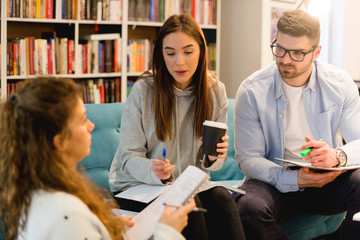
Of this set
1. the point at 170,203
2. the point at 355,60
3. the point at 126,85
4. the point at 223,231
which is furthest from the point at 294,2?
the point at 170,203

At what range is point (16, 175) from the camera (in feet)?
3.85

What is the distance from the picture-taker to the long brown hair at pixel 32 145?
1.16m

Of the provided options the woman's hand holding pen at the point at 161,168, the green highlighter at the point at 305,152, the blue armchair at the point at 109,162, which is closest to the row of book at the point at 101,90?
the blue armchair at the point at 109,162

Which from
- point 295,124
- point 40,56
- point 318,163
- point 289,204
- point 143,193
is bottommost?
point 289,204

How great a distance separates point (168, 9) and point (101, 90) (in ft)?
2.94

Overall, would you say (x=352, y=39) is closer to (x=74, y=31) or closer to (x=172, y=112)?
(x=74, y=31)

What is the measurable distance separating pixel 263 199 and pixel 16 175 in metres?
1.11

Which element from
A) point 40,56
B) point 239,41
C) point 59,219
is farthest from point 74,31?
point 59,219

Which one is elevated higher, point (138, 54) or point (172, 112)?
point (138, 54)

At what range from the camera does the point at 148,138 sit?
2008 mm

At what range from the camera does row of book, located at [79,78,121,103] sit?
3705mm

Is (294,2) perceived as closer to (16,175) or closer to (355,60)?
(355,60)

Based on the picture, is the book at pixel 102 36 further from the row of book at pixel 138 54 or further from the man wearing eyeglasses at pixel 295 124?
the man wearing eyeglasses at pixel 295 124

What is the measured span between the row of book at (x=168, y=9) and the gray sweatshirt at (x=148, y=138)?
1933mm
